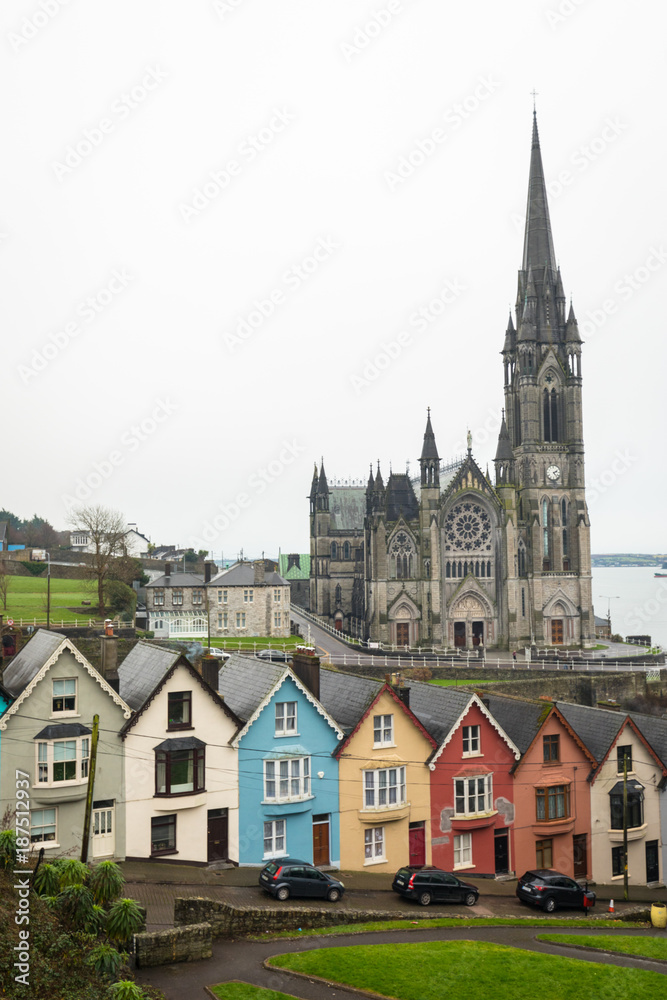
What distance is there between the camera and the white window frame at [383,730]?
28.3m

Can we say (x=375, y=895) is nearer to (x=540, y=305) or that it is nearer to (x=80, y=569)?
(x=540, y=305)

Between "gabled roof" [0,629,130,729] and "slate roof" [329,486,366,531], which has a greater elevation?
"slate roof" [329,486,366,531]

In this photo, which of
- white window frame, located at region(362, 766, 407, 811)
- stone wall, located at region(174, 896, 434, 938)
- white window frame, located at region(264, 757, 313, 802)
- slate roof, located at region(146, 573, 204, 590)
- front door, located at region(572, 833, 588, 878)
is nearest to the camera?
stone wall, located at region(174, 896, 434, 938)

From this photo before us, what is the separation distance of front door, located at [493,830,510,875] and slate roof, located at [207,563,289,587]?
152 ft

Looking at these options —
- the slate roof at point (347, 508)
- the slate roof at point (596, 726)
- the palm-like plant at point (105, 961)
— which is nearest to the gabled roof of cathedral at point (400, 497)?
the slate roof at point (347, 508)

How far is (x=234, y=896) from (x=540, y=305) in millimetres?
74691

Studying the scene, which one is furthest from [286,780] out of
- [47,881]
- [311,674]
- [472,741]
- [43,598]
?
[43,598]

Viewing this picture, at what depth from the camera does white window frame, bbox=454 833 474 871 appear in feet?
94.2

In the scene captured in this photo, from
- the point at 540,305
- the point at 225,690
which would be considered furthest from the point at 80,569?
the point at 225,690

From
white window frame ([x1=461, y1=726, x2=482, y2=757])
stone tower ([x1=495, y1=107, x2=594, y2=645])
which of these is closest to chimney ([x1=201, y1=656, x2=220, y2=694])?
white window frame ([x1=461, y1=726, x2=482, y2=757])

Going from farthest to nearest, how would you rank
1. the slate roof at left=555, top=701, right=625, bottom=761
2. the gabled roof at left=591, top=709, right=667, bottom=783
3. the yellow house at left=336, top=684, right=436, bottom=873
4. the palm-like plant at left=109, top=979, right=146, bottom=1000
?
the slate roof at left=555, top=701, right=625, bottom=761, the gabled roof at left=591, top=709, right=667, bottom=783, the yellow house at left=336, top=684, right=436, bottom=873, the palm-like plant at left=109, top=979, right=146, bottom=1000

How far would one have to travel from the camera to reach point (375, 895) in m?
24.4

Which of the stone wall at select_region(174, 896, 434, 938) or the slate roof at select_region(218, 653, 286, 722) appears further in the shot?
the slate roof at select_region(218, 653, 286, 722)

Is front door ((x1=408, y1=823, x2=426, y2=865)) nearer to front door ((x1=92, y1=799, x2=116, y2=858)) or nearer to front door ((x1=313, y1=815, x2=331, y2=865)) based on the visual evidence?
front door ((x1=313, y1=815, x2=331, y2=865))
